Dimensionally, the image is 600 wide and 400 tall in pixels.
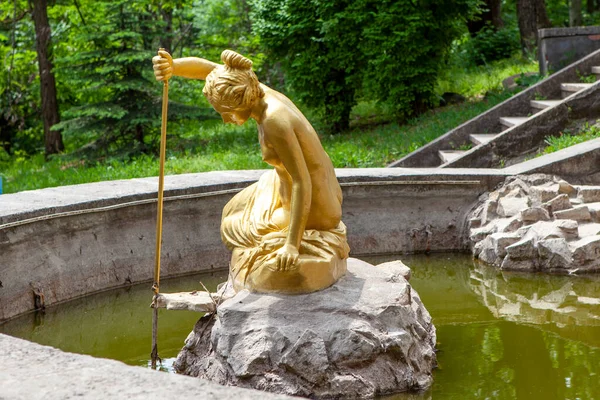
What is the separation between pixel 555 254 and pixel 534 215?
50 centimetres

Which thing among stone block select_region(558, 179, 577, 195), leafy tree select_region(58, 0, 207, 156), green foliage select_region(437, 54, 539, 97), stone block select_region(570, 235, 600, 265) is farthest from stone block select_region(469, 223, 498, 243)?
leafy tree select_region(58, 0, 207, 156)

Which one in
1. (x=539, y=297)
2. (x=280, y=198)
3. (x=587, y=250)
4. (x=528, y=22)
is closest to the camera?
(x=280, y=198)

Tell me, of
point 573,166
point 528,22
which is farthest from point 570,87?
point 528,22

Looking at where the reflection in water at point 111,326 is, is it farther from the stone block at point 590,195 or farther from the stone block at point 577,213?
the stone block at point 590,195

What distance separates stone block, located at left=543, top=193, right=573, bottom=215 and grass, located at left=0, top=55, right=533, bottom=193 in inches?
149

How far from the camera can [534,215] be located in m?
8.10

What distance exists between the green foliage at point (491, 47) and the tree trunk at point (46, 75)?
876cm

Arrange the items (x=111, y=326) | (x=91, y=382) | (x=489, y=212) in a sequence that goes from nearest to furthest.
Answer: (x=91, y=382) → (x=111, y=326) → (x=489, y=212)

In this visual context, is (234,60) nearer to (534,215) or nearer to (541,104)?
(534,215)

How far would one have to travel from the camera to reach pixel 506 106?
12.7 meters

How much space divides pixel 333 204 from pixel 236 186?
2.78 metres

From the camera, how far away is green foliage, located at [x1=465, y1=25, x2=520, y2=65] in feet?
62.9

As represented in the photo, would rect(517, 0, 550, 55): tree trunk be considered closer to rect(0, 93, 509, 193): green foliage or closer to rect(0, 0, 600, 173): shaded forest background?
rect(0, 0, 600, 173): shaded forest background

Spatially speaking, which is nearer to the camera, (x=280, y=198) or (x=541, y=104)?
(x=280, y=198)
